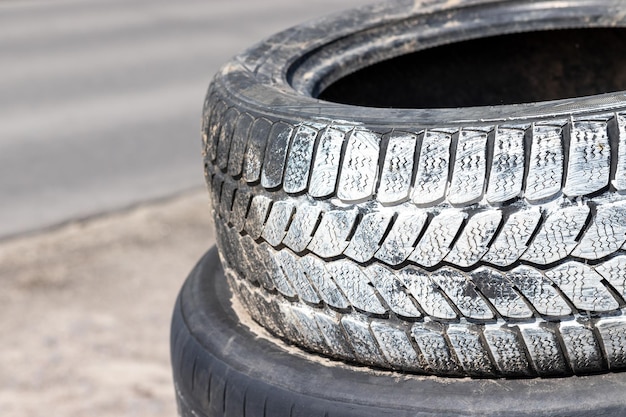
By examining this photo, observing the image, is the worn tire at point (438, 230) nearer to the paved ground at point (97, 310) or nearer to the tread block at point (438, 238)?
the tread block at point (438, 238)

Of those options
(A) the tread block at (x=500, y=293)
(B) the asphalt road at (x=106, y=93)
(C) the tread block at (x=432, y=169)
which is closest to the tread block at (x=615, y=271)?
(A) the tread block at (x=500, y=293)

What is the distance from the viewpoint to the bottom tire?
3.76 ft

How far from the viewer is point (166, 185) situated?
416 centimetres

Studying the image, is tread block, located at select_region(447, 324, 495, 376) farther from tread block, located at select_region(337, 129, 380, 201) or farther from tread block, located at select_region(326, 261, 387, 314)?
tread block, located at select_region(337, 129, 380, 201)

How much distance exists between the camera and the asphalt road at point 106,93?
414cm

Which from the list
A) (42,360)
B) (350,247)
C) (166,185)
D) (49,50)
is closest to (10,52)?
(49,50)

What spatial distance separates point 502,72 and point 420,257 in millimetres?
964

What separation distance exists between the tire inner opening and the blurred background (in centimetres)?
121

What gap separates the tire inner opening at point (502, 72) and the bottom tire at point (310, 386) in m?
0.62

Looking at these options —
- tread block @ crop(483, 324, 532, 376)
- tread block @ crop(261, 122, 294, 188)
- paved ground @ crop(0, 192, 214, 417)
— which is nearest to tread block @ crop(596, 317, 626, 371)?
tread block @ crop(483, 324, 532, 376)

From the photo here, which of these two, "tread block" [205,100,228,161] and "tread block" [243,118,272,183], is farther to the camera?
"tread block" [205,100,228,161]

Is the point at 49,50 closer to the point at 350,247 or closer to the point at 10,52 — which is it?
the point at 10,52

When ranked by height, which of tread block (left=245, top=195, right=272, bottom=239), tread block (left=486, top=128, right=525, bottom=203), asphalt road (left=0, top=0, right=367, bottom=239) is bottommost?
asphalt road (left=0, top=0, right=367, bottom=239)

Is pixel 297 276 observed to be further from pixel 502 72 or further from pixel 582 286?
pixel 502 72
